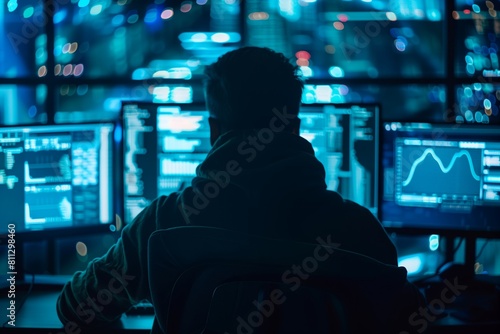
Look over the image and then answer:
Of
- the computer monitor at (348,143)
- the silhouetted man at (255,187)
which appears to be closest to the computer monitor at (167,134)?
the computer monitor at (348,143)

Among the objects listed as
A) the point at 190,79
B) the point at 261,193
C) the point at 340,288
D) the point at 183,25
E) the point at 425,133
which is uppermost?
the point at 183,25

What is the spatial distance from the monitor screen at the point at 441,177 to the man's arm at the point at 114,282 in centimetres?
94

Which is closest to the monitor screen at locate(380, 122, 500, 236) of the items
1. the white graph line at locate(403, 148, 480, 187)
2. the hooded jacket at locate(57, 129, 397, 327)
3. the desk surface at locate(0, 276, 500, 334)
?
the white graph line at locate(403, 148, 480, 187)

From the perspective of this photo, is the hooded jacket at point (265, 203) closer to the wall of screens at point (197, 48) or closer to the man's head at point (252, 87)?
the man's head at point (252, 87)

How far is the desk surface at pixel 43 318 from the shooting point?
1.64 m

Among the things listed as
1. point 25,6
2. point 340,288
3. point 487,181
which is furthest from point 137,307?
point 25,6

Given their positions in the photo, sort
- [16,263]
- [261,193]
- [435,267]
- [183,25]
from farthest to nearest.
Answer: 1. [183,25]
2. [435,267]
3. [16,263]
4. [261,193]

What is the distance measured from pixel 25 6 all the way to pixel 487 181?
6.01 ft

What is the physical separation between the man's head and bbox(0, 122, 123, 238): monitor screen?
786 millimetres

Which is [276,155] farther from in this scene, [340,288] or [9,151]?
[9,151]

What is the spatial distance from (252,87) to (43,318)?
37.2 inches

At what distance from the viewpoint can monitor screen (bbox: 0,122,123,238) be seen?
6.29 ft

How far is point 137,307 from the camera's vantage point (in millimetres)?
1774

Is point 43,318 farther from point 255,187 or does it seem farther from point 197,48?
point 197,48
